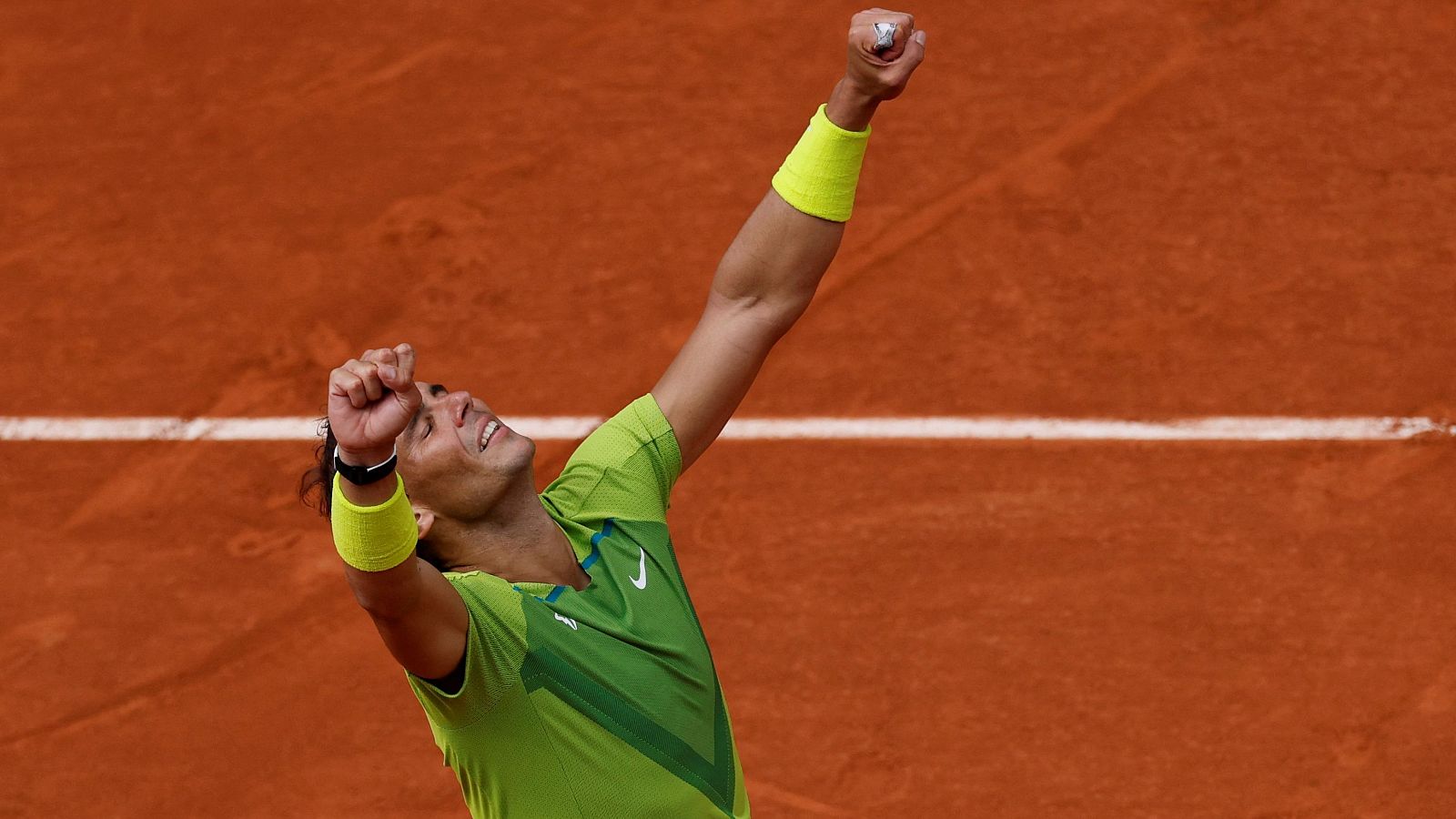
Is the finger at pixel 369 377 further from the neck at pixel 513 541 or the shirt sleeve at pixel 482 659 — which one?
the neck at pixel 513 541

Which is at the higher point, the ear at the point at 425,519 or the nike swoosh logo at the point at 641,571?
the ear at the point at 425,519

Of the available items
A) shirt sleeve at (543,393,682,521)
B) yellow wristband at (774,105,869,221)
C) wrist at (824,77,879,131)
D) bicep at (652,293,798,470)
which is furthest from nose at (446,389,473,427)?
wrist at (824,77,879,131)

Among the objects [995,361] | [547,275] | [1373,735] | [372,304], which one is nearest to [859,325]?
[995,361]

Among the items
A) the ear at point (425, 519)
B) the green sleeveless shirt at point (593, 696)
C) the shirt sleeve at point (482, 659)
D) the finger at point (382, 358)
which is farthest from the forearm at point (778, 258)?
the finger at point (382, 358)

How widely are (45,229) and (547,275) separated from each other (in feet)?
7.58

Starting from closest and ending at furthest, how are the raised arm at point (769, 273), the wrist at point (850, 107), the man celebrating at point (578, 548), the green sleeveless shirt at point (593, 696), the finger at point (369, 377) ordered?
1. the finger at point (369, 377)
2. the man celebrating at point (578, 548)
3. the green sleeveless shirt at point (593, 696)
4. the wrist at point (850, 107)
5. the raised arm at point (769, 273)

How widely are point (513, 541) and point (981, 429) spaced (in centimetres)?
349

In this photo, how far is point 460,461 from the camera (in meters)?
4.09

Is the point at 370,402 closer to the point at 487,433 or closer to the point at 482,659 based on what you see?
Answer: the point at 482,659

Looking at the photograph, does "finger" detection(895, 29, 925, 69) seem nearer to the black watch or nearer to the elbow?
the elbow

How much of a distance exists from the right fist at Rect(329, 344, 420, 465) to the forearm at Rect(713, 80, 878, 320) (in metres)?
1.42

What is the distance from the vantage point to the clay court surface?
256 inches

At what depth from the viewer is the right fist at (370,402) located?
331 centimetres

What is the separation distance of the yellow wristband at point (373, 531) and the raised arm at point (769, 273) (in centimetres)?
120
